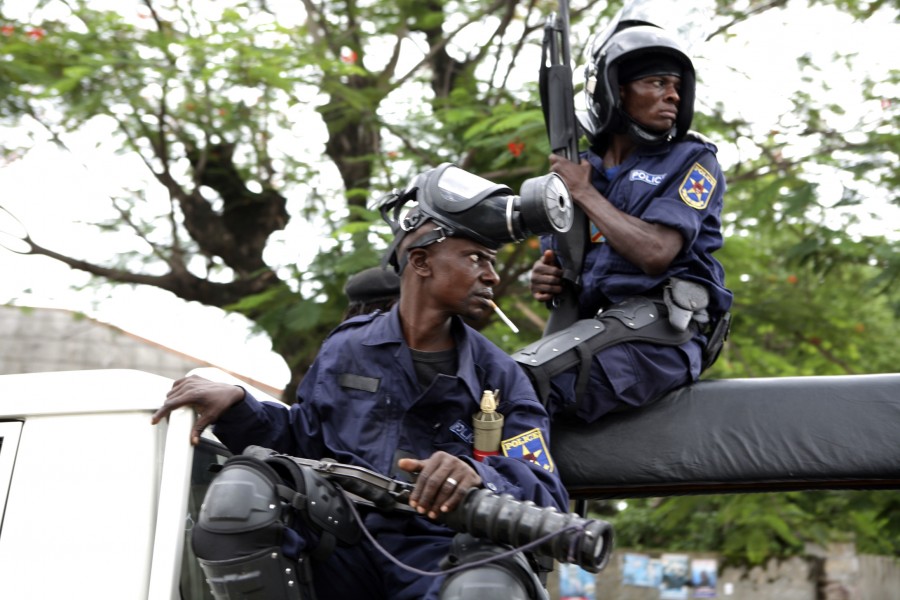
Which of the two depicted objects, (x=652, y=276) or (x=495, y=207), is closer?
Result: (x=495, y=207)

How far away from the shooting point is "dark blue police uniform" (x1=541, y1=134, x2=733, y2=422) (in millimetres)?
3943

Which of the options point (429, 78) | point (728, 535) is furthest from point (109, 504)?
point (728, 535)

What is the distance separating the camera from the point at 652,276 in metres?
4.04

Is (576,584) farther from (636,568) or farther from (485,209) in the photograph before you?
(485,209)

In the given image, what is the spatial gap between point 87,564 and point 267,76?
4552mm

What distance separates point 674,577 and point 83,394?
850cm

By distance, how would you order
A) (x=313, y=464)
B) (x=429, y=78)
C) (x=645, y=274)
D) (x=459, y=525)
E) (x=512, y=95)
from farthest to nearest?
(x=429, y=78)
(x=512, y=95)
(x=645, y=274)
(x=313, y=464)
(x=459, y=525)

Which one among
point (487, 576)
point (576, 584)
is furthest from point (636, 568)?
point (487, 576)

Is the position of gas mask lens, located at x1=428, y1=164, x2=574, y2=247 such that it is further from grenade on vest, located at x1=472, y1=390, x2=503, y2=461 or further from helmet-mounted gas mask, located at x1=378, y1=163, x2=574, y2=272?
grenade on vest, located at x1=472, y1=390, x2=503, y2=461

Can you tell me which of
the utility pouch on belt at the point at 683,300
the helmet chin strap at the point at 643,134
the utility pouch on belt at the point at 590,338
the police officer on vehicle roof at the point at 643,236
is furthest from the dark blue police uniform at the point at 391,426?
the helmet chin strap at the point at 643,134

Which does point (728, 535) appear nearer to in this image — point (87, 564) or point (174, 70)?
point (174, 70)

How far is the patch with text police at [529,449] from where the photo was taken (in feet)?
10.2

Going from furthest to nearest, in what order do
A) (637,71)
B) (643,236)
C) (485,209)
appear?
(637,71)
(643,236)
(485,209)

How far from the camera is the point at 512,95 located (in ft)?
24.6
